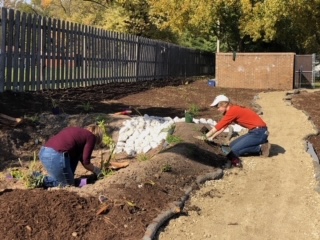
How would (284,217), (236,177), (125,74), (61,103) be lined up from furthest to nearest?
(125,74) < (61,103) < (236,177) < (284,217)

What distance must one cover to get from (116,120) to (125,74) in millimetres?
13002

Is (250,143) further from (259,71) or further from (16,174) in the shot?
(259,71)

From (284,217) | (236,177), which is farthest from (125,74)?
(284,217)

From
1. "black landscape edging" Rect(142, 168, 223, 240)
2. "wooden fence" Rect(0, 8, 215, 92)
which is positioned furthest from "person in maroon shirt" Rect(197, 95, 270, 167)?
"wooden fence" Rect(0, 8, 215, 92)

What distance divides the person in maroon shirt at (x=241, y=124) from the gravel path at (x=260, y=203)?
21cm

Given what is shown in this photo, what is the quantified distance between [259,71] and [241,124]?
59.5 feet

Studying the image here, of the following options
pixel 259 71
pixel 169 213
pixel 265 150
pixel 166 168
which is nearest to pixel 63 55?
pixel 265 150

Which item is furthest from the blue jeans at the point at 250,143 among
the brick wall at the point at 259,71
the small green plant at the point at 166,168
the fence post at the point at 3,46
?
the brick wall at the point at 259,71

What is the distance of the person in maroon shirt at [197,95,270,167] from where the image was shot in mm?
9547

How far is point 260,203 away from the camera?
23.2 ft

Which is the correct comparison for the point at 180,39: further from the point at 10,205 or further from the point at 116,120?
the point at 10,205

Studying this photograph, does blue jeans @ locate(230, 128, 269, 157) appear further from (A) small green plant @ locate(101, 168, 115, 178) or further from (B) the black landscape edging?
(A) small green plant @ locate(101, 168, 115, 178)

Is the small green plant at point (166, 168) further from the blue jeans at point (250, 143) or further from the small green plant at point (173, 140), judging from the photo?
the blue jeans at point (250, 143)

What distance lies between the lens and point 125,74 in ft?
77.7
